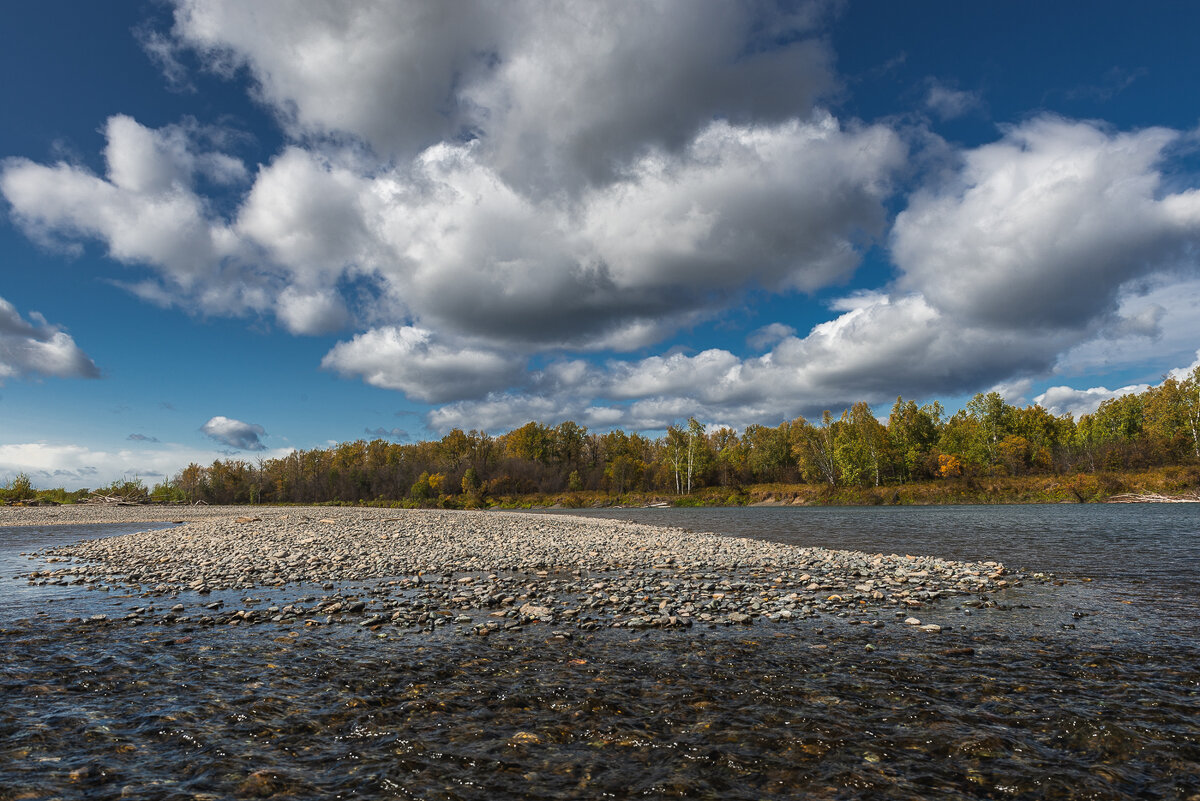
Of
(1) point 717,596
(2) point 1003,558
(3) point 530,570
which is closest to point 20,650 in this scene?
(3) point 530,570

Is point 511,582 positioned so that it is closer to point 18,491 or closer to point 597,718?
point 597,718

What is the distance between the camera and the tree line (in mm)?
95188

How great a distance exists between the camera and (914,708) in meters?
6.69

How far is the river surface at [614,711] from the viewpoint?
5074 millimetres

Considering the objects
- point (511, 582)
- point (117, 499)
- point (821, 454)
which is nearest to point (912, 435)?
point (821, 454)

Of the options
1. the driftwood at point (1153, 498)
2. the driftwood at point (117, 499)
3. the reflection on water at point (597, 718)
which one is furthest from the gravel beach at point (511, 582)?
the driftwood at point (117, 499)

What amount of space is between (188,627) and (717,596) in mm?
11256

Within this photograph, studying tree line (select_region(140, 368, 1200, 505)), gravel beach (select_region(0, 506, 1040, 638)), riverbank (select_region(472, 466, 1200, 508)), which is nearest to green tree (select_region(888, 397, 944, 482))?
tree line (select_region(140, 368, 1200, 505))

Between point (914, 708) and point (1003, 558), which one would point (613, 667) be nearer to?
point (914, 708)

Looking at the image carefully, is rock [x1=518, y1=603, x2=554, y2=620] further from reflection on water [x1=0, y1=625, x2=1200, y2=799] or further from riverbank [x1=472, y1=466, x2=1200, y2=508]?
riverbank [x1=472, y1=466, x2=1200, y2=508]

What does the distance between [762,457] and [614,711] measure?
125 metres

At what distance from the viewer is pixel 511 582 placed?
15.5 m

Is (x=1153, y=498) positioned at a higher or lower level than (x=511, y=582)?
lower

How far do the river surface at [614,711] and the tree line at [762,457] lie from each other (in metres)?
83.6
